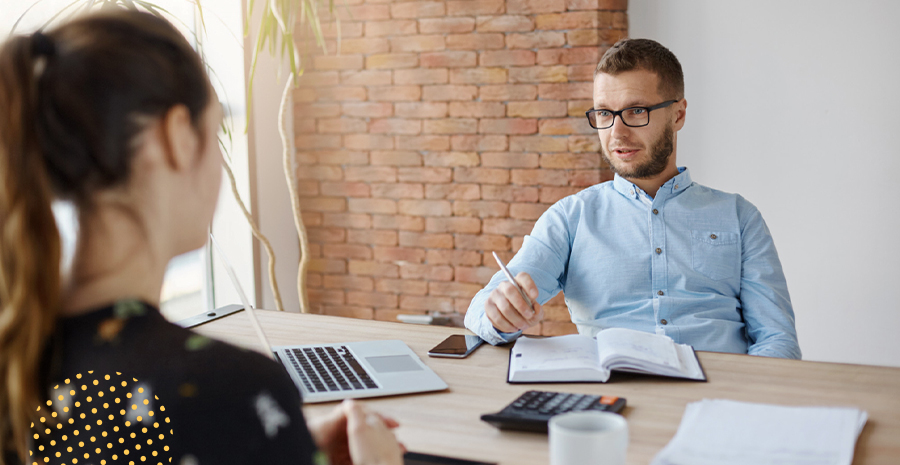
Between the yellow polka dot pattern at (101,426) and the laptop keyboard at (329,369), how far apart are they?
0.60 m

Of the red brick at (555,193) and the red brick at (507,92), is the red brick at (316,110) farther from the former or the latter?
the red brick at (555,193)

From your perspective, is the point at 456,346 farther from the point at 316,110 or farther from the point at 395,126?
the point at 316,110

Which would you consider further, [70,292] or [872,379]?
[872,379]

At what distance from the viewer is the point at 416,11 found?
3.18 meters

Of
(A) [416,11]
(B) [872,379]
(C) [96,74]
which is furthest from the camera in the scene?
(A) [416,11]

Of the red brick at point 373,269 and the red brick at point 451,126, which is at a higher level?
the red brick at point 451,126

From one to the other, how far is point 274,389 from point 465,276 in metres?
2.69

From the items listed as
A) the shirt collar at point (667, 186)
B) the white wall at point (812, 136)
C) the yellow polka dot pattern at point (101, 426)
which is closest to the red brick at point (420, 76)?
the white wall at point (812, 136)

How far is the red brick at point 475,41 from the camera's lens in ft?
10.0

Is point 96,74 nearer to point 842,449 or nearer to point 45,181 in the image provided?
point 45,181

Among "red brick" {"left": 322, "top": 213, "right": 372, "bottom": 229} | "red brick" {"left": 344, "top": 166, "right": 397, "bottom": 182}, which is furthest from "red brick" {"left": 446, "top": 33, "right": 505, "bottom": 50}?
"red brick" {"left": 322, "top": 213, "right": 372, "bottom": 229}

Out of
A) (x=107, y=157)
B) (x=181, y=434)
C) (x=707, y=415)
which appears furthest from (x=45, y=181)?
(x=707, y=415)

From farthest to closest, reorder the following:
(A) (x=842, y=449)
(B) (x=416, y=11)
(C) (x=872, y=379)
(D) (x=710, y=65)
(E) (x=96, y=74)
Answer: (B) (x=416, y=11) < (D) (x=710, y=65) < (C) (x=872, y=379) < (A) (x=842, y=449) < (E) (x=96, y=74)

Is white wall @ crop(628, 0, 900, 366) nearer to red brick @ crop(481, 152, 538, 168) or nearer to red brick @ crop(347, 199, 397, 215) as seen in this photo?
red brick @ crop(481, 152, 538, 168)
